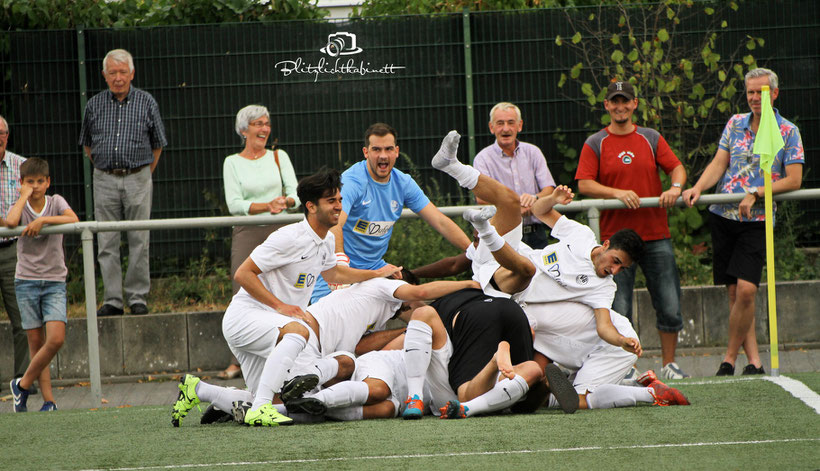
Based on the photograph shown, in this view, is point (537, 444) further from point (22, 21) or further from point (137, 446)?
point (22, 21)

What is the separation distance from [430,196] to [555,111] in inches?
57.1

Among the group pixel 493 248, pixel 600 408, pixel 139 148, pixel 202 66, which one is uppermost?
pixel 202 66

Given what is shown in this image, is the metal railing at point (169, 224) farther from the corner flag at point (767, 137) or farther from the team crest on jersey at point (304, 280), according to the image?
the team crest on jersey at point (304, 280)

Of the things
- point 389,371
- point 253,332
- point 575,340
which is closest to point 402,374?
point 389,371

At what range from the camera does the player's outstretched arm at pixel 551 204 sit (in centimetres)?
754

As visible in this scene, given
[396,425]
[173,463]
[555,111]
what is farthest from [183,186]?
[173,463]

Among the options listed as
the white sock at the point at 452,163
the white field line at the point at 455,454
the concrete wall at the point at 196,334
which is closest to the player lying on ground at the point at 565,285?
the white sock at the point at 452,163

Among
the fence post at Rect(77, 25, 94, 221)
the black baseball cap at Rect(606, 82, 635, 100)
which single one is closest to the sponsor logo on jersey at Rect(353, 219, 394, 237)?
the black baseball cap at Rect(606, 82, 635, 100)

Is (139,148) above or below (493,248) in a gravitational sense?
above

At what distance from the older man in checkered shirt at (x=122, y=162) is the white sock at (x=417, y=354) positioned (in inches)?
148

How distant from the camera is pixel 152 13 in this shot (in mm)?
10852

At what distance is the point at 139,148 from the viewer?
9422mm

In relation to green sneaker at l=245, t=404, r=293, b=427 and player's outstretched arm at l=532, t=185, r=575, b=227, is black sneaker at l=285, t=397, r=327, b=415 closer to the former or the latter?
green sneaker at l=245, t=404, r=293, b=427

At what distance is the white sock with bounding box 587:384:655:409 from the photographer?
631 cm
